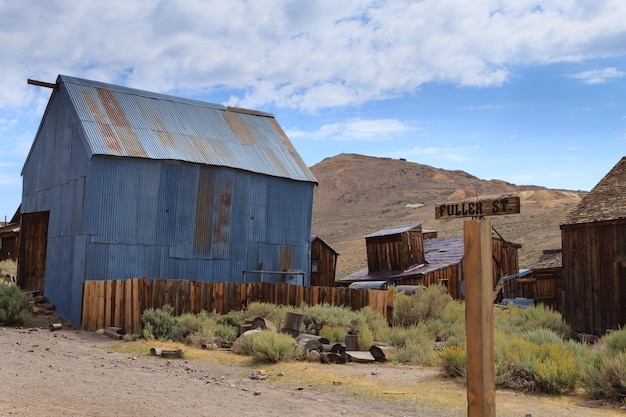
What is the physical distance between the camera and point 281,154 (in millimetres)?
25156

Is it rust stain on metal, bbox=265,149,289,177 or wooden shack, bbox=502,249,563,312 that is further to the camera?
wooden shack, bbox=502,249,563,312

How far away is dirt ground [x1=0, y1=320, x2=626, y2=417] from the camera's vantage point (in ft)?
26.3

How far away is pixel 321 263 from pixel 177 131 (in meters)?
17.3

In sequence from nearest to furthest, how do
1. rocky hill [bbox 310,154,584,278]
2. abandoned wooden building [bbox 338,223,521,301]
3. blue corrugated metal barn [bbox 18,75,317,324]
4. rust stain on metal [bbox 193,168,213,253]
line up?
blue corrugated metal barn [bbox 18,75,317,324] < rust stain on metal [bbox 193,168,213,253] < abandoned wooden building [bbox 338,223,521,301] < rocky hill [bbox 310,154,584,278]

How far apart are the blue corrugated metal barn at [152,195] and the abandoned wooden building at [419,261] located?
26.8 feet

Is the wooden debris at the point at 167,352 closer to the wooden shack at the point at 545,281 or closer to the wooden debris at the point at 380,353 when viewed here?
the wooden debris at the point at 380,353

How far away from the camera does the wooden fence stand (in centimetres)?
1672

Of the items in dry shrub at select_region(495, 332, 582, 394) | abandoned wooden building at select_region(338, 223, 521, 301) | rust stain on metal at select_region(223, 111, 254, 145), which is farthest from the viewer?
abandoned wooden building at select_region(338, 223, 521, 301)

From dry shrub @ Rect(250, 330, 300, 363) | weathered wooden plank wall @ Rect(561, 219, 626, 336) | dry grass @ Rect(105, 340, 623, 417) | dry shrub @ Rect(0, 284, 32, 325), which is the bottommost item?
dry grass @ Rect(105, 340, 623, 417)

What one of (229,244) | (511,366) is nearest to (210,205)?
(229,244)

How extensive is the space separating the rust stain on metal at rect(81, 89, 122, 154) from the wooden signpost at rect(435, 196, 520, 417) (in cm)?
A: 1576

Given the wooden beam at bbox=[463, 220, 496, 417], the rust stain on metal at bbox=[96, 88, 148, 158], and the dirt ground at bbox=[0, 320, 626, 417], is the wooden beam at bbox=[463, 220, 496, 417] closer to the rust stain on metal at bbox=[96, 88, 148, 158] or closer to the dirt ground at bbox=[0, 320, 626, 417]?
the dirt ground at bbox=[0, 320, 626, 417]

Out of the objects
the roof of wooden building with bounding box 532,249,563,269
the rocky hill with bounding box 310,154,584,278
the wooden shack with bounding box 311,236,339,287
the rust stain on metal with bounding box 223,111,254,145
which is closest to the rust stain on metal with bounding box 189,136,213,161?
the rust stain on metal with bounding box 223,111,254,145

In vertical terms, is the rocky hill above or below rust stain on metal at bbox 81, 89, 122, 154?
Answer: above
